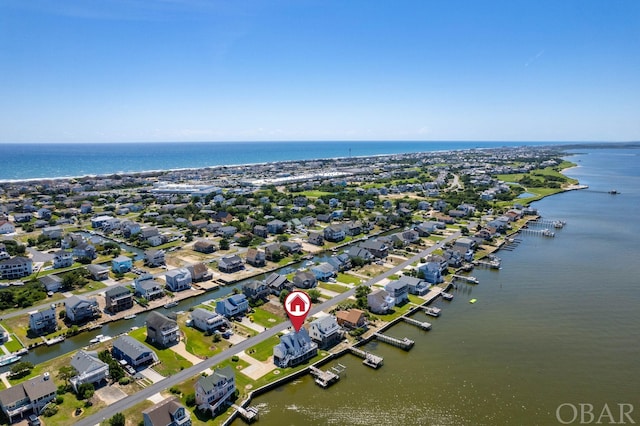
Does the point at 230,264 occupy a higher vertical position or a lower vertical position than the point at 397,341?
higher

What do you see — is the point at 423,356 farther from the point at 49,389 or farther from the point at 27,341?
the point at 27,341

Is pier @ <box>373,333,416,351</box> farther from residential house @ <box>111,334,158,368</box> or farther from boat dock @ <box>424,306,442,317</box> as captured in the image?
residential house @ <box>111,334,158,368</box>

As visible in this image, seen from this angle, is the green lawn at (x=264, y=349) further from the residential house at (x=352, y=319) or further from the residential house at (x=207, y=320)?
the residential house at (x=352, y=319)

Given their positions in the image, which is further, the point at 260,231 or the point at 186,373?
the point at 260,231

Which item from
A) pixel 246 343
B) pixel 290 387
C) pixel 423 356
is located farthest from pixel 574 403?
pixel 246 343

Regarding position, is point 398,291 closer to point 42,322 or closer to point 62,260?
point 42,322

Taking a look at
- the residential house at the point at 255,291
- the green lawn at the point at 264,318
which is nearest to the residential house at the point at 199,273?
the residential house at the point at 255,291

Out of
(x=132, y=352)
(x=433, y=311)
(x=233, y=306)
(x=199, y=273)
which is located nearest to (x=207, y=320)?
(x=233, y=306)

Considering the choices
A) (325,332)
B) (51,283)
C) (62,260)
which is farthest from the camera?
(62,260)
